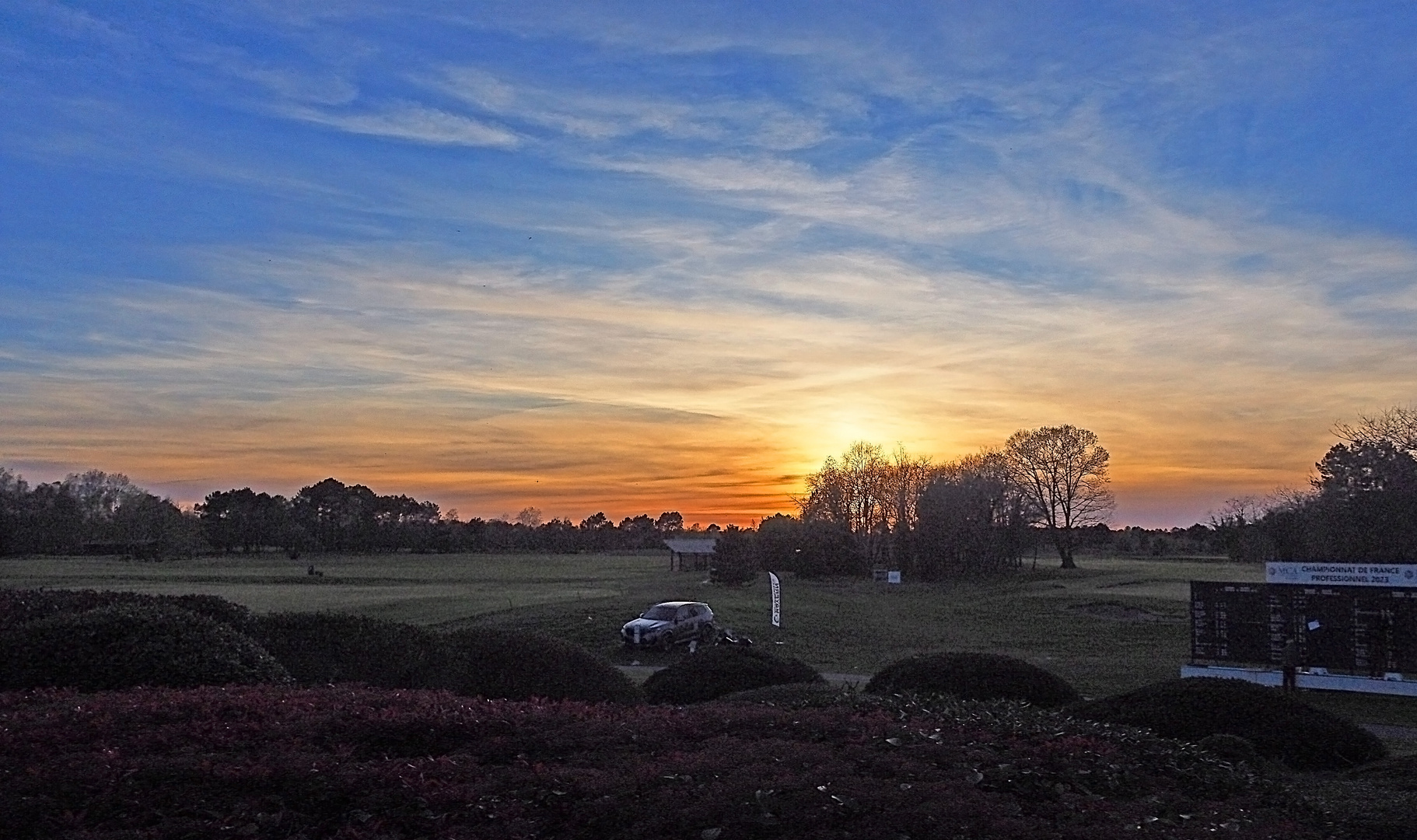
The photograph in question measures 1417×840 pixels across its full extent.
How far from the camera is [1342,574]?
72.6 feet

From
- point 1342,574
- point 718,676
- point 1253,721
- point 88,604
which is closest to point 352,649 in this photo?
point 88,604

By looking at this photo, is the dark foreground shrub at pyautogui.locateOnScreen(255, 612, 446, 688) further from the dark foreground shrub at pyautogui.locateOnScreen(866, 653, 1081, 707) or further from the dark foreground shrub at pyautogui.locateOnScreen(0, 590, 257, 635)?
the dark foreground shrub at pyautogui.locateOnScreen(866, 653, 1081, 707)

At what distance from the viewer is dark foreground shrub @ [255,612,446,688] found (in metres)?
14.0

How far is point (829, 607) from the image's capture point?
4697 cm

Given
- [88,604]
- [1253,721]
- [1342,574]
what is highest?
[1342,574]

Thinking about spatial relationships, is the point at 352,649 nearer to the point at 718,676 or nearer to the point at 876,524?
the point at 718,676

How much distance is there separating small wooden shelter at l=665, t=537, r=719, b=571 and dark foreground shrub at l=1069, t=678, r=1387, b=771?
63.0 m

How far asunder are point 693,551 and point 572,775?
72.1m

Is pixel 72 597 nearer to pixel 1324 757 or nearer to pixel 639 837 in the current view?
pixel 639 837

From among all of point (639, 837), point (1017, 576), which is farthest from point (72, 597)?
point (1017, 576)

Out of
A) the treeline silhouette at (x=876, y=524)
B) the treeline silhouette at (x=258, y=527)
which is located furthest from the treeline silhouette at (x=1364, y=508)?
the treeline silhouette at (x=258, y=527)

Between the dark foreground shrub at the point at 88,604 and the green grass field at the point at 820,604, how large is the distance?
45.1ft

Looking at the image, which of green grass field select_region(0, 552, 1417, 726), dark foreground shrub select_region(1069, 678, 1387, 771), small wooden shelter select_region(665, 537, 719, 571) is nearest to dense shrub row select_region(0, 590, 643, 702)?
dark foreground shrub select_region(1069, 678, 1387, 771)

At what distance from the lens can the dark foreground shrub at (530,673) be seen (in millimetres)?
13070
